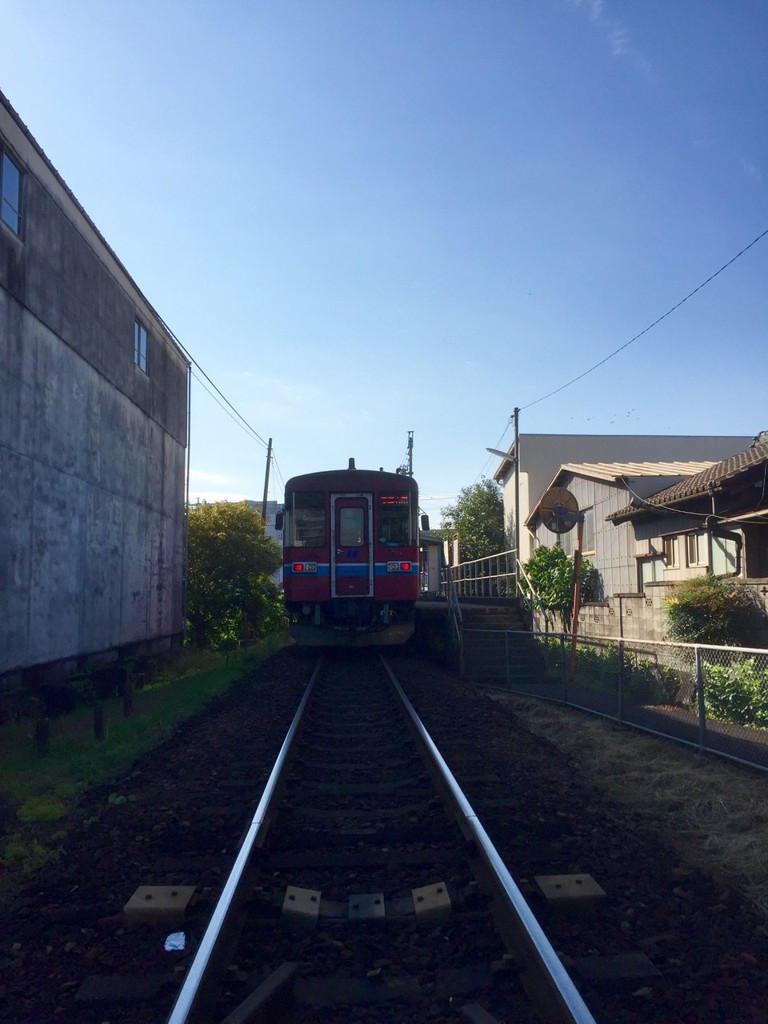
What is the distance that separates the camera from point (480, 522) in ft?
140

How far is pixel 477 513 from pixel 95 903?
129 ft

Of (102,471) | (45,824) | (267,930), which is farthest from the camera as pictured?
(102,471)

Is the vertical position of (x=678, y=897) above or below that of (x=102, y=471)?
below

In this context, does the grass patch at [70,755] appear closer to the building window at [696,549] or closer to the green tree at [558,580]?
the building window at [696,549]

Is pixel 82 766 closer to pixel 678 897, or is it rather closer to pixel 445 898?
pixel 445 898

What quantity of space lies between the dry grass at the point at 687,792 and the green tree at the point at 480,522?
106 feet

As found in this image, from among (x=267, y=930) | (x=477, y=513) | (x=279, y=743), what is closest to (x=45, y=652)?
(x=279, y=743)

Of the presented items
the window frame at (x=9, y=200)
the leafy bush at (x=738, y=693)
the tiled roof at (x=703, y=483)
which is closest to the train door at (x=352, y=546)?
the tiled roof at (x=703, y=483)

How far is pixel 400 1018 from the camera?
3.01 metres

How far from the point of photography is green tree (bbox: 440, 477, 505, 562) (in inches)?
1644

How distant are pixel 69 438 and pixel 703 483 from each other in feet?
34.5

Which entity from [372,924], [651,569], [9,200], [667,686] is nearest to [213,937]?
[372,924]

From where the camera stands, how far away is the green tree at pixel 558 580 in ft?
68.8

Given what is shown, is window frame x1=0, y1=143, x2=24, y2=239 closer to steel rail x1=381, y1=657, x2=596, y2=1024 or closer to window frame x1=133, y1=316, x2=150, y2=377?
window frame x1=133, y1=316, x2=150, y2=377
